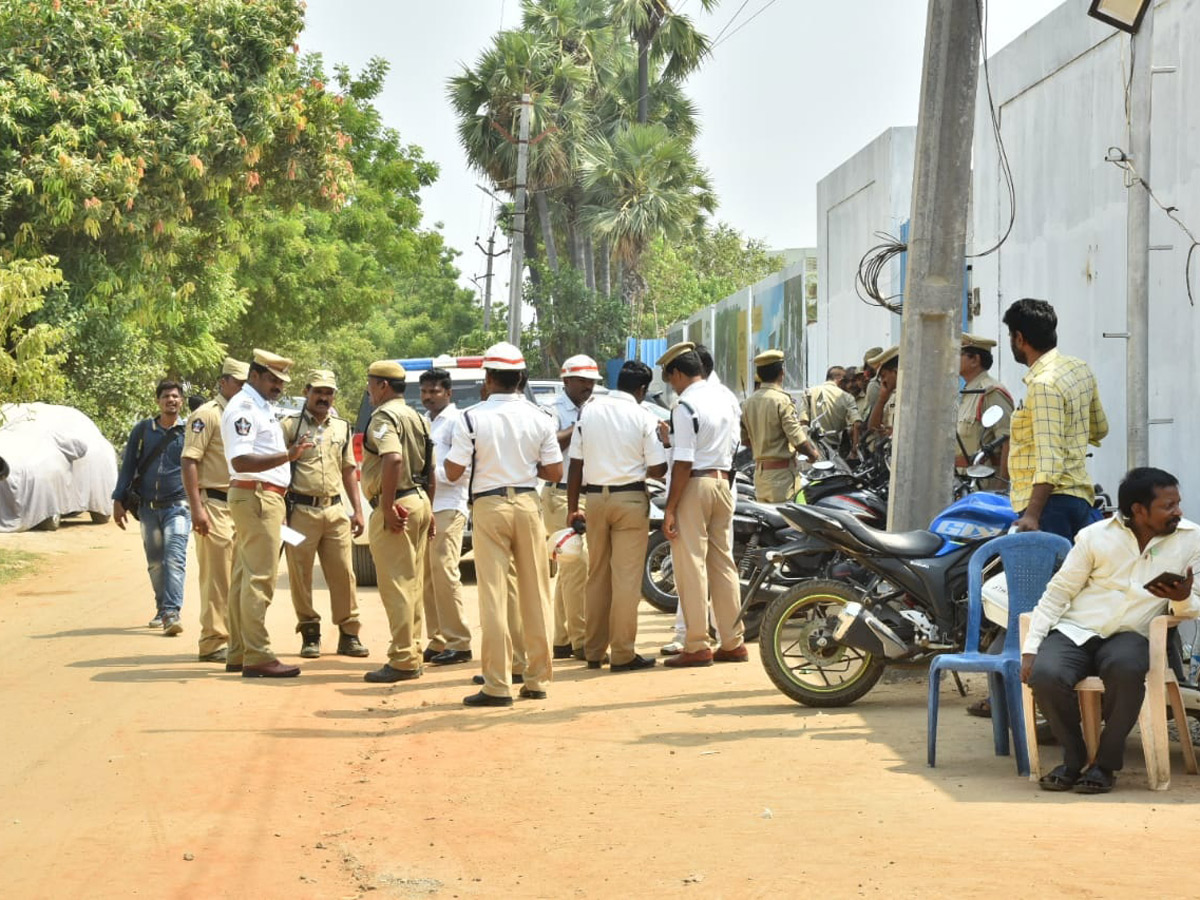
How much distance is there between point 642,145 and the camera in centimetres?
4522

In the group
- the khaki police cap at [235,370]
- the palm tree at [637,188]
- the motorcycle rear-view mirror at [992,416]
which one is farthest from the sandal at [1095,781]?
the palm tree at [637,188]

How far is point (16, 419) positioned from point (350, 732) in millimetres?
14515

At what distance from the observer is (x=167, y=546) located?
12.3 meters

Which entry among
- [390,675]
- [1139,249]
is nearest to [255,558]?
[390,675]

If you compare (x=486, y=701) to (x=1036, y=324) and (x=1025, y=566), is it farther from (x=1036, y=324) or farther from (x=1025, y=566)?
(x=1036, y=324)

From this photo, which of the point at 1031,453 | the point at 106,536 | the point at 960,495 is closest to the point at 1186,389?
the point at 960,495

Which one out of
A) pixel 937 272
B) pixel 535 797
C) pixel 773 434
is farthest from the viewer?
pixel 773 434

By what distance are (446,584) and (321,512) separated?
1.00 m

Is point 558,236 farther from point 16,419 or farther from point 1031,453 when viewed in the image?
point 1031,453

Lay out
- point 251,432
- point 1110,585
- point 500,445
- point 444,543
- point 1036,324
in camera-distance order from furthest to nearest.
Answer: point 444,543 < point 251,432 < point 500,445 < point 1036,324 < point 1110,585

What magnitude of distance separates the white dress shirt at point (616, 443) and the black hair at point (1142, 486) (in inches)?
156

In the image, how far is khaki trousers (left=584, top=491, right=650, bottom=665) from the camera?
10383 millimetres

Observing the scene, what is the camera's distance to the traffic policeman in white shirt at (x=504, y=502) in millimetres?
9289

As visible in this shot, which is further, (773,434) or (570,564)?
(773,434)
